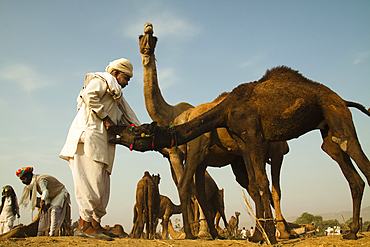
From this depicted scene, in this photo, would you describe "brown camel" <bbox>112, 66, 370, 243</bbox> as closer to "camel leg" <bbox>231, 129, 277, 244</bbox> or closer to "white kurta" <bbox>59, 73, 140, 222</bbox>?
"camel leg" <bbox>231, 129, 277, 244</bbox>

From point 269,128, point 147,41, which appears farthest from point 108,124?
point 147,41

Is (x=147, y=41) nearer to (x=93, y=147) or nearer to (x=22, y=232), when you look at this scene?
(x=93, y=147)

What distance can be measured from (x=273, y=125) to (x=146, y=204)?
10233 millimetres

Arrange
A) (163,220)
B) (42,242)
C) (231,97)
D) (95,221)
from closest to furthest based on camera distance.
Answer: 1. (42,242)
2. (95,221)
3. (231,97)
4. (163,220)

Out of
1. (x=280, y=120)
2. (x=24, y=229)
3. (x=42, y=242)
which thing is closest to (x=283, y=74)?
(x=280, y=120)

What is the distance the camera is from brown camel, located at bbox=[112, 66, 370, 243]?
485cm

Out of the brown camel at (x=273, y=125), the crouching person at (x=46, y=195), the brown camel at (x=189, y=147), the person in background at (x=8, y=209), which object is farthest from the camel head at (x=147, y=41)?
the person in background at (x=8, y=209)

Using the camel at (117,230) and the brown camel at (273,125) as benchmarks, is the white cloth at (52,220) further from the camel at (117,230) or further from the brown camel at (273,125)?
the camel at (117,230)

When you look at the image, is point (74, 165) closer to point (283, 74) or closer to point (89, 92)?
point (89, 92)

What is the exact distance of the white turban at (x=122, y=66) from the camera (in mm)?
5785

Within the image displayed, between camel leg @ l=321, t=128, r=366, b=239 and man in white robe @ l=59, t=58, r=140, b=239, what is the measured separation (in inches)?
147

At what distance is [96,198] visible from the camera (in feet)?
15.8

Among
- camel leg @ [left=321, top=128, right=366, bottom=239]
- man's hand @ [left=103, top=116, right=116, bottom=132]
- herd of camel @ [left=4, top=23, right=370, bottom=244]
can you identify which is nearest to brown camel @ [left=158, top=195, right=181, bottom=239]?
herd of camel @ [left=4, top=23, right=370, bottom=244]

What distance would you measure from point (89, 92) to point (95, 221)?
2.06 meters
